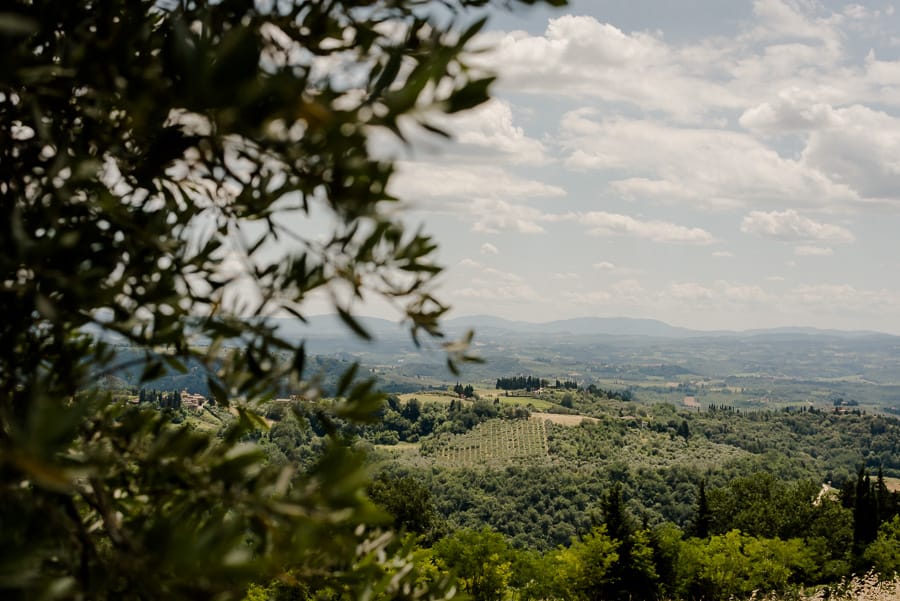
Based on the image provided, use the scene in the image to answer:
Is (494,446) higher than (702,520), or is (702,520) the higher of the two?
(702,520)

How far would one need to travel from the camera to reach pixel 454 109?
56.7 inches

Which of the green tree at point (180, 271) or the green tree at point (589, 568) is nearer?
the green tree at point (180, 271)

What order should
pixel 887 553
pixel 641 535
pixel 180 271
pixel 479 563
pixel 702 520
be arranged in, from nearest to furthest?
pixel 180 271 → pixel 479 563 → pixel 641 535 → pixel 887 553 → pixel 702 520

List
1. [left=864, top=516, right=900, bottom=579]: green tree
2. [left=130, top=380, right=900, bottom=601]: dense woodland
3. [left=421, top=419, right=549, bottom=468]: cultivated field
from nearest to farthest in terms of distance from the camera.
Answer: [left=130, top=380, right=900, bottom=601]: dense woodland
[left=864, top=516, right=900, bottom=579]: green tree
[left=421, top=419, right=549, bottom=468]: cultivated field

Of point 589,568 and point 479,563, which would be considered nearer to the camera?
point 479,563

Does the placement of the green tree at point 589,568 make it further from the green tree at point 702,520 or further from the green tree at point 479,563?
the green tree at point 702,520

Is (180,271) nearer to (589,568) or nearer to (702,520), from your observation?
(589,568)

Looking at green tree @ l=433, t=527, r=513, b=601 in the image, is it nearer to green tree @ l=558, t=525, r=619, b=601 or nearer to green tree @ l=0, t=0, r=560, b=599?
green tree @ l=558, t=525, r=619, b=601

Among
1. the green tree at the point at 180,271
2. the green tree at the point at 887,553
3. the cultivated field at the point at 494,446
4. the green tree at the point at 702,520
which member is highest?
the green tree at the point at 180,271

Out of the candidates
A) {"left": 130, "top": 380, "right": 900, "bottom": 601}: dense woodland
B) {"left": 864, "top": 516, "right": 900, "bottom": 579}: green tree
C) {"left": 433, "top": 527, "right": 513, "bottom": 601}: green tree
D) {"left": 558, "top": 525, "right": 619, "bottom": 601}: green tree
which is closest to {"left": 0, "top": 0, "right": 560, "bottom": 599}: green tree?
{"left": 130, "top": 380, "right": 900, "bottom": 601}: dense woodland

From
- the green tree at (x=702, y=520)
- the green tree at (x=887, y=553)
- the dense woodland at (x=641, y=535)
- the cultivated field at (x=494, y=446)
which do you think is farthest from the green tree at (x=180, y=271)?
the cultivated field at (x=494, y=446)

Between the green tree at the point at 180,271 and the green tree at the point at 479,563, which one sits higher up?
the green tree at the point at 180,271

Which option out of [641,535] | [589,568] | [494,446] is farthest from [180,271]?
[494,446]

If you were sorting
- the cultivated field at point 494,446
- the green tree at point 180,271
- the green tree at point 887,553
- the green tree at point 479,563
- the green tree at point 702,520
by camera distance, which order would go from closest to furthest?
1. the green tree at point 180,271
2. the green tree at point 479,563
3. the green tree at point 887,553
4. the green tree at point 702,520
5. the cultivated field at point 494,446
